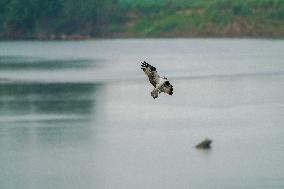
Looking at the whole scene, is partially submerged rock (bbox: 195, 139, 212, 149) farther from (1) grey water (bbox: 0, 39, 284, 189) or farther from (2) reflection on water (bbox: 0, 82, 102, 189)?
(2) reflection on water (bbox: 0, 82, 102, 189)

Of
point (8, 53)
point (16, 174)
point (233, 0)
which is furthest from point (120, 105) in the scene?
point (233, 0)

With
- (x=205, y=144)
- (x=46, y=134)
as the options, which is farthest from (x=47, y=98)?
(x=205, y=144)

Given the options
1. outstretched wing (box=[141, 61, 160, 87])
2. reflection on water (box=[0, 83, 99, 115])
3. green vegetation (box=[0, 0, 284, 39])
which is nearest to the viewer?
outstretched wing (box=[141, 61, 160, 87])

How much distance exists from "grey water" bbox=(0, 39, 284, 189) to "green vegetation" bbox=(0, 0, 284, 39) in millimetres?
19659

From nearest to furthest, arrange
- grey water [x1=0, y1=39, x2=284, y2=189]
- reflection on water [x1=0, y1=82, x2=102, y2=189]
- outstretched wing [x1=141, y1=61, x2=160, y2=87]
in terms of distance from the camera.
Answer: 1. outstretched wing [x1=141, y1=61, x2=160, y2=87]
2. grey water [x1=0, y1=39, x2=284, y2=189]
3. reflection on water [x1=0, y1=82, x2=102, y2=189]

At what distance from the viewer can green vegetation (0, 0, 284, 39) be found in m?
101

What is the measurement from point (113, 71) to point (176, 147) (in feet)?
111

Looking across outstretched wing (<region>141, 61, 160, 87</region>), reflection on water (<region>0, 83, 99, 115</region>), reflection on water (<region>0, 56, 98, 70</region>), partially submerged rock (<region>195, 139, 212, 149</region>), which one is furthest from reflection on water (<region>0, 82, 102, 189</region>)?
outstretched wing (<region>141, 61, 160, 87</region>)

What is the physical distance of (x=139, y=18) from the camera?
106m

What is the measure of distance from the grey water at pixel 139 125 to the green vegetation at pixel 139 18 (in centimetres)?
1966

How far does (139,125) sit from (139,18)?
203 ft

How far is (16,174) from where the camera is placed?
34656 mm

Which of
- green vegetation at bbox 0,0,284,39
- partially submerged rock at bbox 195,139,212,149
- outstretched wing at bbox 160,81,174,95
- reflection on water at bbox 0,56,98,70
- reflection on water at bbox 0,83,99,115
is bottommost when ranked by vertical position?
outstretched wing at bbox 160,81,174,95

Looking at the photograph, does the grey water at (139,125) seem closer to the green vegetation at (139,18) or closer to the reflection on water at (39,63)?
the reflection on water at (39,63)
